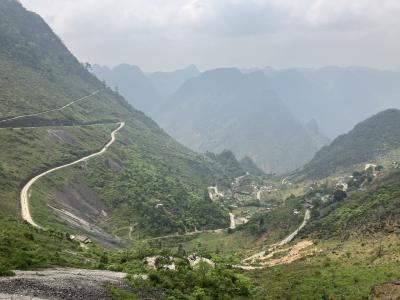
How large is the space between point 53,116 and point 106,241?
8544cm

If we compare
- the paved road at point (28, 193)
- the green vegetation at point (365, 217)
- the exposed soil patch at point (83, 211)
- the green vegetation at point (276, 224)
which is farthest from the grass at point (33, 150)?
the green vegetation at point (365, 217)

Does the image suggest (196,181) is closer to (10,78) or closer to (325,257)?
(10,78)

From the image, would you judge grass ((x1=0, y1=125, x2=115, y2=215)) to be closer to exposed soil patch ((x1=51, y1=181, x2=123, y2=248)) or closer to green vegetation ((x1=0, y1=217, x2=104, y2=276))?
exposed soil patch ((x1=51, y1=181, x2=123, y2=248))

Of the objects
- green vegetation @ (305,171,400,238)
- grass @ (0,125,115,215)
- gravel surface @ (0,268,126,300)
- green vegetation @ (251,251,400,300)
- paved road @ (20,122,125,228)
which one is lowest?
green vegetation @ (251,251,400,300)

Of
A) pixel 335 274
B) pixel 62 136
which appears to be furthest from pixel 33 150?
pixel 335 274

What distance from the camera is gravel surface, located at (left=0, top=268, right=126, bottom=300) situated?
30344 millimetres

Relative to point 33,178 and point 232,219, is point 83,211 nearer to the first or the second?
point 33,178

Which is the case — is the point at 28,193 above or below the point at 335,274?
above

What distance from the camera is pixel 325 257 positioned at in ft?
182

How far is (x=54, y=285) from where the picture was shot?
32750 millimetres

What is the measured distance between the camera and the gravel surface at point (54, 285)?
30344mm

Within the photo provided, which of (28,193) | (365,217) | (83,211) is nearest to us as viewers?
(365,217)

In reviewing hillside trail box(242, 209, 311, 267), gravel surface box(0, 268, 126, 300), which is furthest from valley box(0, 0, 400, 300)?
hillside trail box(242, 209, 311, 267)

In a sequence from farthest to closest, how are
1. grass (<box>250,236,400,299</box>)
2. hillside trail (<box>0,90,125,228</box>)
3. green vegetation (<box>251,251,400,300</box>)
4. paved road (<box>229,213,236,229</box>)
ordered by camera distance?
paved road (<box>229,213,236,229</box>) → hillside trail (<box>0,90,125,228</box>) → grass (<box>250,236,400,299</box>) → green vegetation (<box>251,251,400,300</box>)
